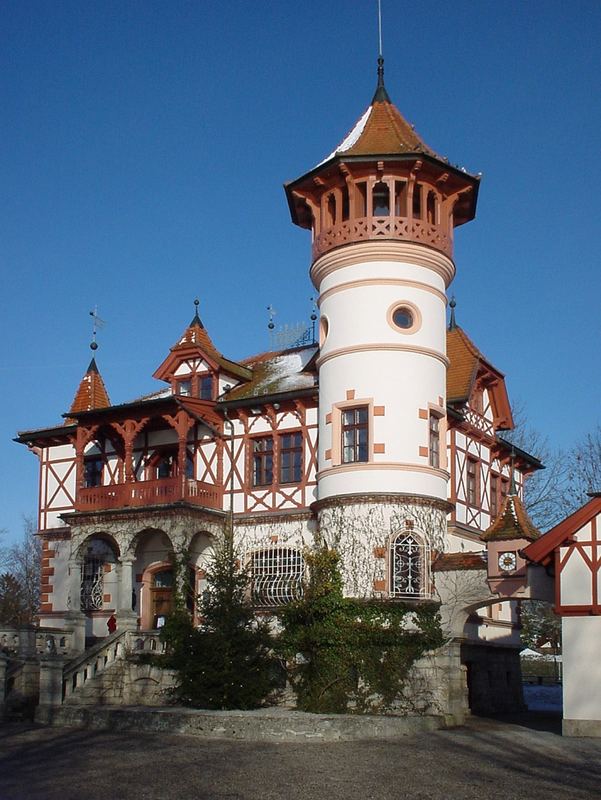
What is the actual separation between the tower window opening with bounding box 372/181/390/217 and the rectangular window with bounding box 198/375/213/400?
7529mm

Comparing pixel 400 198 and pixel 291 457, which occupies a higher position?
pixel 400 198

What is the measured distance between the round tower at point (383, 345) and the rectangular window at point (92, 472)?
360 inches

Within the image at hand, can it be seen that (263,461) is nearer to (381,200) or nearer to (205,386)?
(205,386)

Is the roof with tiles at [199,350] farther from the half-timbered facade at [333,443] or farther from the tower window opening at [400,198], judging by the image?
the tower window opening at [400,198]

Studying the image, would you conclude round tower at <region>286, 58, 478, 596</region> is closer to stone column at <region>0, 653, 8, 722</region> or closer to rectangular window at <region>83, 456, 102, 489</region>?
stone column at <region>0, 653, 8, 722</region>

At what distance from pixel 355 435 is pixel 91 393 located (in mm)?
13061

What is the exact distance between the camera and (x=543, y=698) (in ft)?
138

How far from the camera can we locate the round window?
28.4 m

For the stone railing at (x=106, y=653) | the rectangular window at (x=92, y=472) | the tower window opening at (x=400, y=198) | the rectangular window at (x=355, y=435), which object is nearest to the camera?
the stone railing at (x=106, y=653)

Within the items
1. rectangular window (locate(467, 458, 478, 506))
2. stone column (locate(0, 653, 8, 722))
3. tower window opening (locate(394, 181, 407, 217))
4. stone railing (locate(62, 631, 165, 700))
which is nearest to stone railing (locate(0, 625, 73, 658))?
stone column (locate(0, 653, 8, 722))

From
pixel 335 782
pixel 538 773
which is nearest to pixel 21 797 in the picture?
pixel 335 782

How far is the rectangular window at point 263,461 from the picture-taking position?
31.3 meters

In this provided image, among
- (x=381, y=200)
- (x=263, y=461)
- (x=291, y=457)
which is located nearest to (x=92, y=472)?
(x=263, y=461)

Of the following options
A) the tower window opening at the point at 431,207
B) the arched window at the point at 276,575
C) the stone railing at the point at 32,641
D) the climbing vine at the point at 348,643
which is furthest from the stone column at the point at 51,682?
the tower window opening at the point at 431,207
